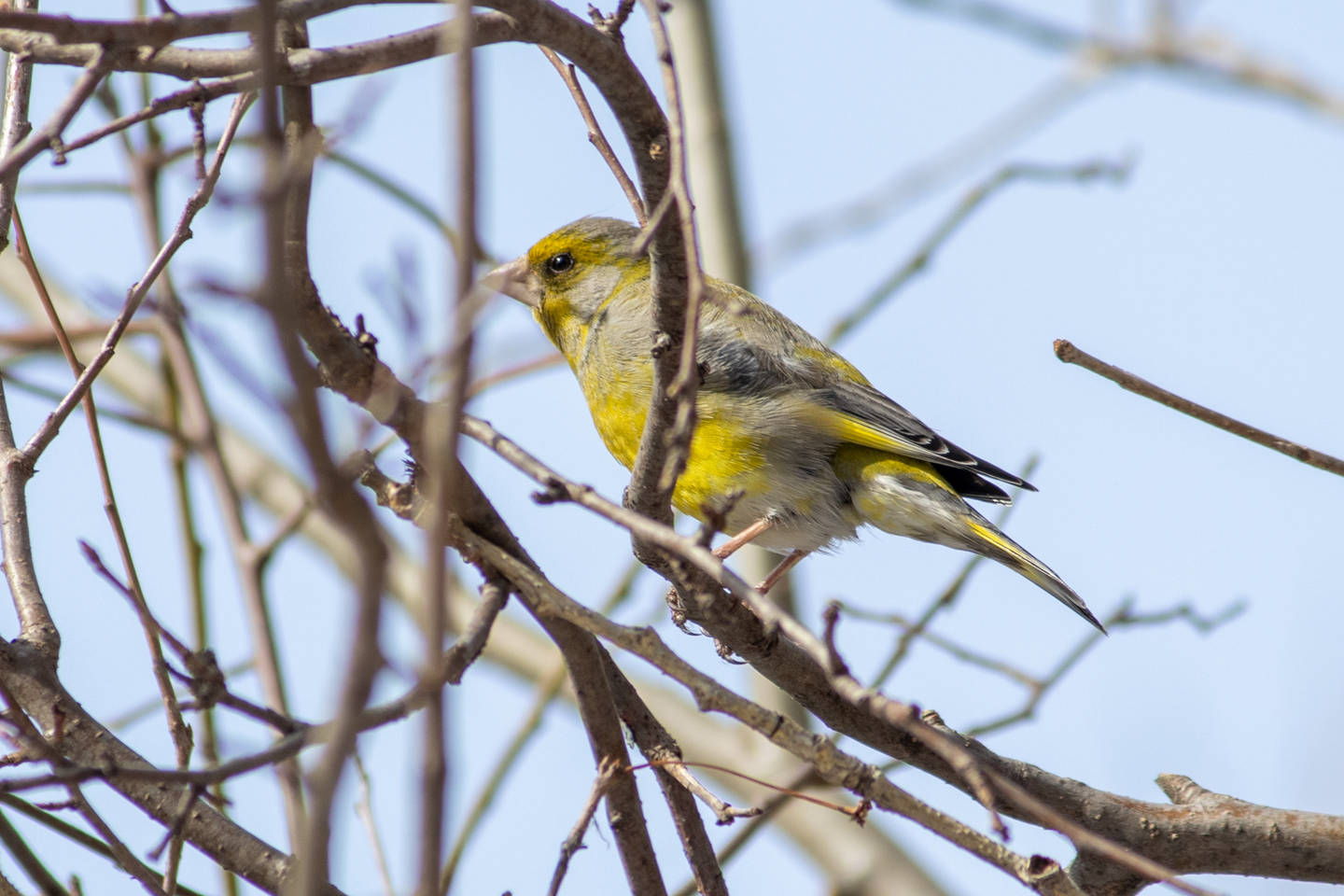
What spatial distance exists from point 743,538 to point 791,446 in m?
0.45

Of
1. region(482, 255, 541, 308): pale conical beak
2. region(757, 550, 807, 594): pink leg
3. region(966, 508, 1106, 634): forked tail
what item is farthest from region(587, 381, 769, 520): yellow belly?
region(482, 255, 541, 308): pale conical beak

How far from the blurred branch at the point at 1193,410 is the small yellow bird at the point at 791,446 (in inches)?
75.9

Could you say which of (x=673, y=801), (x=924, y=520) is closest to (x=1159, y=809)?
(x=673, y=801)

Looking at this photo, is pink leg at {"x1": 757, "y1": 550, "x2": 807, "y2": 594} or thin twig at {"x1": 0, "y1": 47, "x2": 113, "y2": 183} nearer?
thin twig at {"x1": 0, "y1": 47, "x2": 113, "y2": 183}

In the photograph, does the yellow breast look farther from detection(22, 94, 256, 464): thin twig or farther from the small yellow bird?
detection(22, 94, 256, 464): thin twig

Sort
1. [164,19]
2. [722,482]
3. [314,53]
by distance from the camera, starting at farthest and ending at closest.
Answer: [722,482] < [314,53] < [164,19]

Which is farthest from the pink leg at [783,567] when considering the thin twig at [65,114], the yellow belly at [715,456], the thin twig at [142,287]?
the thin twig at [65,114]

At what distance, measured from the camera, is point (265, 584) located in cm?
434

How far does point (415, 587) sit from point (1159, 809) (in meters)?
6.01

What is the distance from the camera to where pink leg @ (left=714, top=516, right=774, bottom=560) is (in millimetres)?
4543

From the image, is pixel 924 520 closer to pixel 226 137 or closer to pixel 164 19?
pixel 226 137

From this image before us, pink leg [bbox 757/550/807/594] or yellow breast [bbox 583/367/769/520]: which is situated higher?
yellow breast [bbox 583/367/769/520]

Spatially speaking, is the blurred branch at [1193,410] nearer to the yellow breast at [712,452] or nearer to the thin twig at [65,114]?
the thin twig at [65,114]

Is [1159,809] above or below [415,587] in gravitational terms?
below
